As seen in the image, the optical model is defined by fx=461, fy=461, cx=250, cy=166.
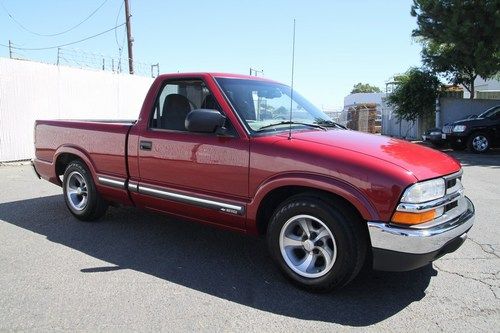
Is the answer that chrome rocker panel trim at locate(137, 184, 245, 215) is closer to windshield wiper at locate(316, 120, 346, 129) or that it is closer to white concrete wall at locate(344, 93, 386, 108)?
windshield wiper at locate(316, 120, 346, 129)

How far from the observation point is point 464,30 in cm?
1783

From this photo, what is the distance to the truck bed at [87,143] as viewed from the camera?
17.3 feet

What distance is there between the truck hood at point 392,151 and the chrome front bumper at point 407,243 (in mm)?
411

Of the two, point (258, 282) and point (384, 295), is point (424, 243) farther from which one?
point (258, 282)

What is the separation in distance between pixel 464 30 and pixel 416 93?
4892 mm

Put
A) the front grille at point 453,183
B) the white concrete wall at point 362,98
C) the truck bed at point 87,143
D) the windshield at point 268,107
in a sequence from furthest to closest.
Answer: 1. the white concrete wall at point 362,98
2. the truck bed at point 87,143
3. the windshield at point 268,107
4. the front grille at point 453,183

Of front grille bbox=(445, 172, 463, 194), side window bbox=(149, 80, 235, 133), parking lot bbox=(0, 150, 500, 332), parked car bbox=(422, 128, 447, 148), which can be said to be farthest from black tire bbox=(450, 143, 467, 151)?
side window bbox=(149, 80, 235, 133)

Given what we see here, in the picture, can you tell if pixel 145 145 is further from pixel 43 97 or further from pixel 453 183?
pixel 43 97

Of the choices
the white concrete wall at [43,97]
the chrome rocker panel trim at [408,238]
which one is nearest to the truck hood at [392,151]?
the chrome rocker panel trim at [408,238]

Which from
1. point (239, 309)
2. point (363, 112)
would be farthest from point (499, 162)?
point (363, 112)

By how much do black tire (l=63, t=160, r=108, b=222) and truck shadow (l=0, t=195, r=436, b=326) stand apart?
0.15m

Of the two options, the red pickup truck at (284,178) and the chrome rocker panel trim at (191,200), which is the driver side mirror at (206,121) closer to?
the red pickup truck at (284,178)

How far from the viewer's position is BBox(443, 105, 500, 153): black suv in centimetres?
1638

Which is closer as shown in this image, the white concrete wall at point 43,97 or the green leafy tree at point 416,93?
the white concrete wall at point 43,97
